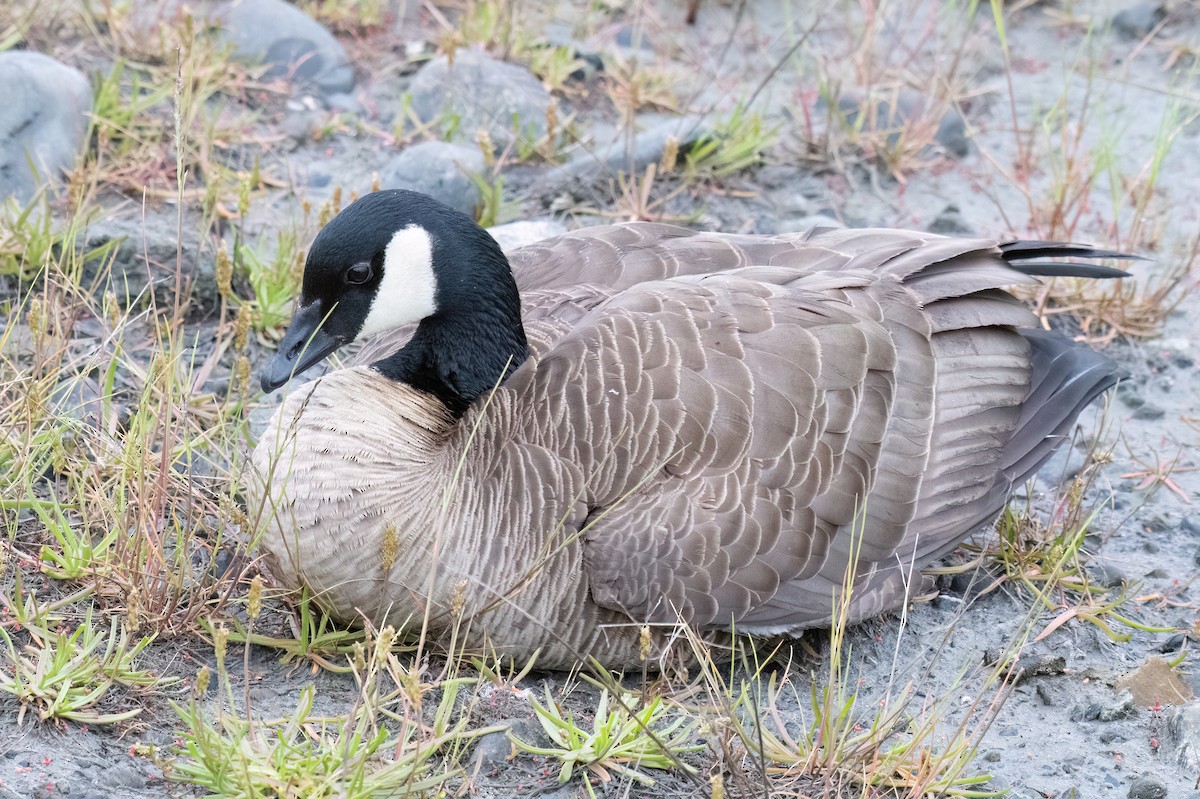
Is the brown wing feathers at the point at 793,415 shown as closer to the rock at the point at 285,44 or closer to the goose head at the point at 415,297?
the goose head at the point at 415,297

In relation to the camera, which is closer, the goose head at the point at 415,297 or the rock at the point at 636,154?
the goose head at the point at 415,297

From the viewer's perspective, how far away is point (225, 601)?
A: 3.47m

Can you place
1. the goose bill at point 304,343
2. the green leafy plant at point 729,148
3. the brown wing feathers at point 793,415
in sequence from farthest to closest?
the green leafy plant at point 729,148, the goose bill at point 304,343, the brown wing feathers at point 793,415

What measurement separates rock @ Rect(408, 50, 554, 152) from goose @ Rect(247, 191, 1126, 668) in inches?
90.2

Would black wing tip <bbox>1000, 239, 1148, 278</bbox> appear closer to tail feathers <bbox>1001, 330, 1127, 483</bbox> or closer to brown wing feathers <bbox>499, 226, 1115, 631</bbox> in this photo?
brown wing feathers <bbox>499, 226, 1115, 631</bbox>

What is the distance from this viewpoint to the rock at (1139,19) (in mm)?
7695

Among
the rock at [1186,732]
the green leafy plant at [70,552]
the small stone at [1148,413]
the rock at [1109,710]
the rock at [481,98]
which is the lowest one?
the rock at [1109,710]

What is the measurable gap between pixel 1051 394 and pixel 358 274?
2.35 meters

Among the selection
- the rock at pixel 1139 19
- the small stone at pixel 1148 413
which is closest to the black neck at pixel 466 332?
the small stone at pixel 1148 413

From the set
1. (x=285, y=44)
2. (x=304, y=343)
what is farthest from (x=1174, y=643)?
(x=285, y=44)

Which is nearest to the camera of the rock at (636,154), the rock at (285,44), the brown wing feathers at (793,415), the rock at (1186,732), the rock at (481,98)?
the rock at (1186,732)

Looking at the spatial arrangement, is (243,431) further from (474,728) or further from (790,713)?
(790,713)

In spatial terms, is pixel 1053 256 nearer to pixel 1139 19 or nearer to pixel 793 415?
pixel 793 415

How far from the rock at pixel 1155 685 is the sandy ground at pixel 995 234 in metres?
0.03
